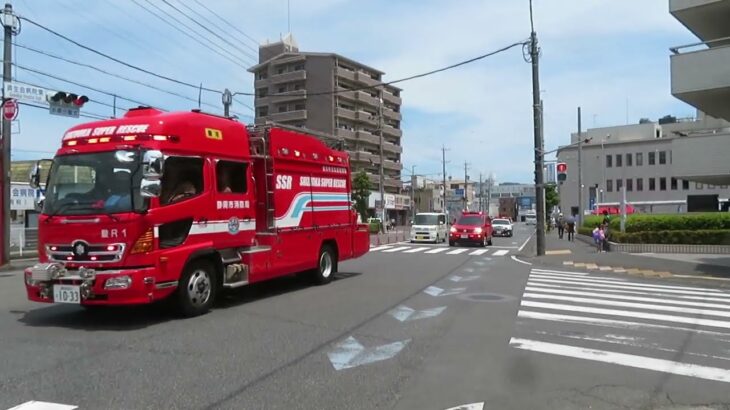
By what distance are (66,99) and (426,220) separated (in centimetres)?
2218

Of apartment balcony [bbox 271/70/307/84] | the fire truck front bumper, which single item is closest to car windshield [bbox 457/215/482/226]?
the fire truck front bumper

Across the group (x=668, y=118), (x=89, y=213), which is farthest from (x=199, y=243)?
(x=668, y=118)

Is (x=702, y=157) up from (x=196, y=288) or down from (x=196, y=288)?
up

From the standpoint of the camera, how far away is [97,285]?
26.8 feet

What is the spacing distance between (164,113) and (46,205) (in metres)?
2.24

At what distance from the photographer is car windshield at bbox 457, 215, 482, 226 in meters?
33.1

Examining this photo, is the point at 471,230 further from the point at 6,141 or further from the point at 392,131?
the point at 392,131

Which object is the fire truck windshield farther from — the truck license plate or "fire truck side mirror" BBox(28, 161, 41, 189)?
the truck license plate

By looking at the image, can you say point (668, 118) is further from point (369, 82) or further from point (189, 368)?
point (189, 368)

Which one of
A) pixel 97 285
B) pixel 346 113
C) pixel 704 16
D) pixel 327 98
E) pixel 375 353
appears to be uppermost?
pixel 327 98

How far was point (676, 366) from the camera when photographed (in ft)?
21.4

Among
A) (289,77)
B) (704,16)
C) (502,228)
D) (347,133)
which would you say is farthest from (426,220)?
(289,77)

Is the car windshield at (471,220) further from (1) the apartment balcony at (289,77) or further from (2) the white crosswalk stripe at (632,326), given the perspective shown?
(1) the apartment balcony at (289,77)

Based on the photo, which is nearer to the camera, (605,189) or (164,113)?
(164,113)
